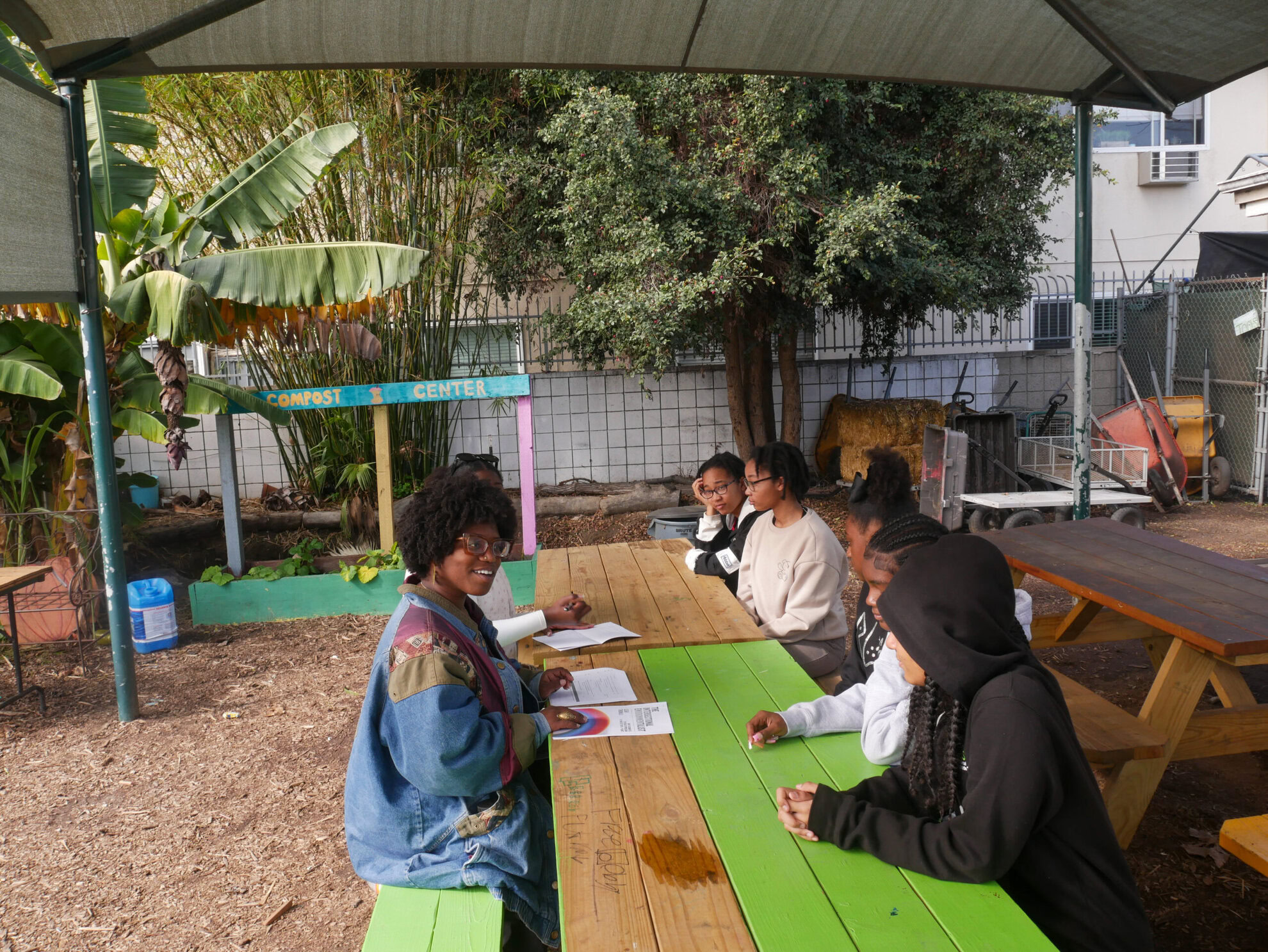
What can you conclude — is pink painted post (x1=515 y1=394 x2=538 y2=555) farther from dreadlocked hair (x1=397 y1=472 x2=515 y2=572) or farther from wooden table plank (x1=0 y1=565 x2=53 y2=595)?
dreadlocked hair (x1=397 y1=472 x2=515 y2=572)

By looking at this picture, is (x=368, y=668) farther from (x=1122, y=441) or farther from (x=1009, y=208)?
(x=1122, y=441)

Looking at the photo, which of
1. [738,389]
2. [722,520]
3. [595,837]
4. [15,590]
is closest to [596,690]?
[595,837]

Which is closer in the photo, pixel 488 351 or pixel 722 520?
pixel 722 520

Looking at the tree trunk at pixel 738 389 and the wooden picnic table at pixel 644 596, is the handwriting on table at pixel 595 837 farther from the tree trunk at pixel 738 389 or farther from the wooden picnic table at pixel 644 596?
the tree trunk at pixel 738 389

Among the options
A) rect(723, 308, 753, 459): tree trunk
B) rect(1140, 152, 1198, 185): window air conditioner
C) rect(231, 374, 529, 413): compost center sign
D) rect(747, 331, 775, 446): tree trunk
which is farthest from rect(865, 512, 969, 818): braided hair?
rect(1140, 152, 1198, 185): window air conditioner

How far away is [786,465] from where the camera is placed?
3.65 meters

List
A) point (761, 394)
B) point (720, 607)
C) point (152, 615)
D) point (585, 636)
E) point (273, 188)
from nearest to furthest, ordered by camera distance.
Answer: point (585, 636)
point (720, 607)
point (152, 615)
point (273, 188)
point (761, 394)

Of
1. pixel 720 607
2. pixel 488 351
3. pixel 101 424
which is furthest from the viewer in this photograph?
pixel 488 351

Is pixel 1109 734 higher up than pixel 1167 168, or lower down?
lower down

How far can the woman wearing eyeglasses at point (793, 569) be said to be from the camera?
3.47 meters

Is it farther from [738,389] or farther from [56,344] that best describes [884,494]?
[738,389]

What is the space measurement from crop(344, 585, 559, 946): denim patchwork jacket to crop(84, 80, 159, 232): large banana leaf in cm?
511

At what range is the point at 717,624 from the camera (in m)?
3.32

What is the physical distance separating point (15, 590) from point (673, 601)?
3636 mm
